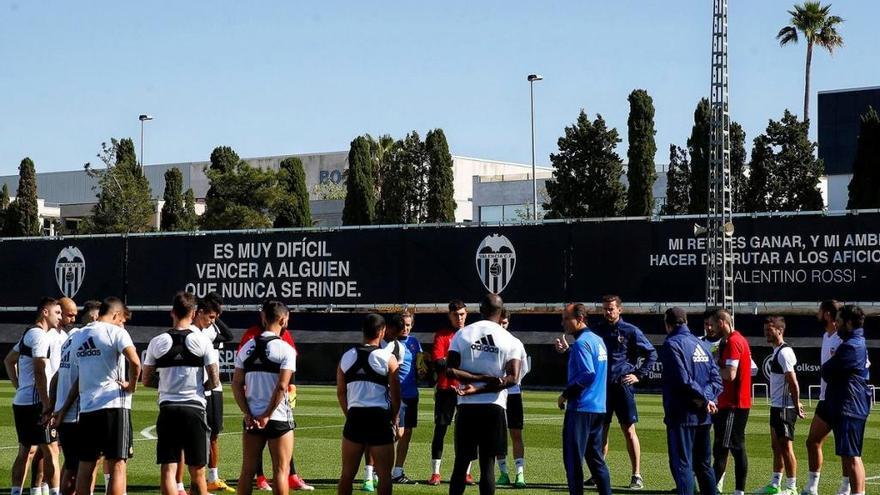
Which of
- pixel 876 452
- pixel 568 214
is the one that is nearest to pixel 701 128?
pixel 568 214

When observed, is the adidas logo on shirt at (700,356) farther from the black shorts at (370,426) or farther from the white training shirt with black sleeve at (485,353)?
the black shorts at (370,426)

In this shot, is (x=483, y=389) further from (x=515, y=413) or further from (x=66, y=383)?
(x=515, y=413)

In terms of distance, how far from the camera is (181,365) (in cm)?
1081

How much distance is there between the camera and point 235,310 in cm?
3759

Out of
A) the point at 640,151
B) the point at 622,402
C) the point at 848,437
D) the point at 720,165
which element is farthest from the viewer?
the point at 640,151

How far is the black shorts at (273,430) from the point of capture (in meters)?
10.7

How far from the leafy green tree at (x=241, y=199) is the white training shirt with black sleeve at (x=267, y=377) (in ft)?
173

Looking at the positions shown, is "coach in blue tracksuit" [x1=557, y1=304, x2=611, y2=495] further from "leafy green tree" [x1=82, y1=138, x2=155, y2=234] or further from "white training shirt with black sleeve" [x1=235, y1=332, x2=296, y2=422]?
"leafy green tree" [x1=82, y1=138, x2=155, y2=234]

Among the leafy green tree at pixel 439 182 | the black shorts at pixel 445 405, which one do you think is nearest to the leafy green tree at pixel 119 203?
the leafy green tree at pixel 439 182

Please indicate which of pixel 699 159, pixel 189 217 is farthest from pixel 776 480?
pixel 189 217

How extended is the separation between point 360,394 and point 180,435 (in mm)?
1463

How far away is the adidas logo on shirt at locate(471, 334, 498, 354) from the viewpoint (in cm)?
1097

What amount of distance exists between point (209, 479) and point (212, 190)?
5302cm

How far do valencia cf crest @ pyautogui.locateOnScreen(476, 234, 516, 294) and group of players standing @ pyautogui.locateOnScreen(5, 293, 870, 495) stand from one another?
21.9 metres
